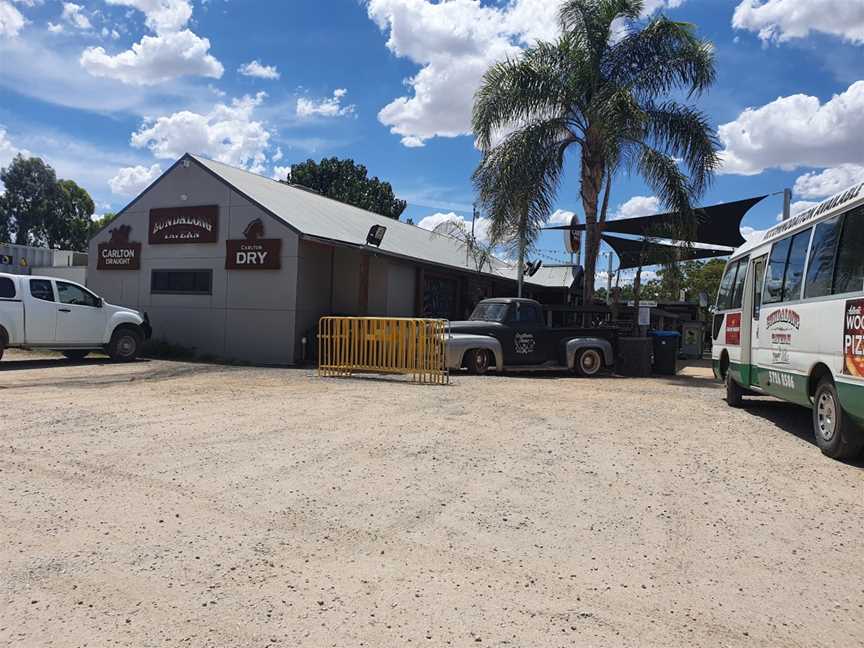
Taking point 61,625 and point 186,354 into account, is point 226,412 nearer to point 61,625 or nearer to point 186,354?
point 61,625

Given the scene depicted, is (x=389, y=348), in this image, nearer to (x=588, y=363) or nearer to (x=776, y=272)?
(x=588, y=363)

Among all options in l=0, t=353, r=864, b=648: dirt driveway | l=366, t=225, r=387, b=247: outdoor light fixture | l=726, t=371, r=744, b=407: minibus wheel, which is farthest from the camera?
l=366, t=225, r=387, b=247: outdoor light fixture

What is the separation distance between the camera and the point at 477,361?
14.7 m

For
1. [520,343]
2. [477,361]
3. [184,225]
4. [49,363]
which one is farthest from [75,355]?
[520,343]

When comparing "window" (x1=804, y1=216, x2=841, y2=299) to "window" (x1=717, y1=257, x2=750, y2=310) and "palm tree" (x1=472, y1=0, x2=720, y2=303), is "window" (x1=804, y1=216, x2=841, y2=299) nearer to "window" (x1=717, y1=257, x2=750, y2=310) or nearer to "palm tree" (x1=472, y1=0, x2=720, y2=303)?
"window" (x1=717, y1=257, x2=750, y2=310)

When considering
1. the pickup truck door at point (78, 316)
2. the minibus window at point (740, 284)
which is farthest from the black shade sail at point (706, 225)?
the pickup truck door at point (78, 316)

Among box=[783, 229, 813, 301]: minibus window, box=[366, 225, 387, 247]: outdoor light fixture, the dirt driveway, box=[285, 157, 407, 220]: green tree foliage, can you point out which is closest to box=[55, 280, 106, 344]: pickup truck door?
the dirt driveway

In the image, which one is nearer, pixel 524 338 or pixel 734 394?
pixel 734 394

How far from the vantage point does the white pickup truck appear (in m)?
13.8

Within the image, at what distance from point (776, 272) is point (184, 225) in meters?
15.9

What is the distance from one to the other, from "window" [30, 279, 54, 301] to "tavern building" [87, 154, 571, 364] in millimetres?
4557

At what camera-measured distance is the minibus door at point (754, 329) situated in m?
9.45

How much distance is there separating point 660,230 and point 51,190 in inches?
2052

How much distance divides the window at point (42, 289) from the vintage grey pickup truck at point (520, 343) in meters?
9.08
